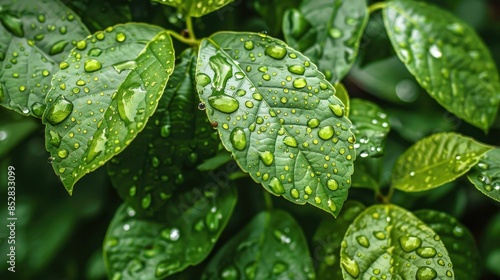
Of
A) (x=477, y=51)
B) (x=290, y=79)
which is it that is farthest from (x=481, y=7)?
(x=290, y=79)

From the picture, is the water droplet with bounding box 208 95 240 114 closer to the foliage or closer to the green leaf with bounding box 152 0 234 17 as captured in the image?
the foliage

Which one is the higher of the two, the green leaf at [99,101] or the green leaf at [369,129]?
the green leaf at [99,101]

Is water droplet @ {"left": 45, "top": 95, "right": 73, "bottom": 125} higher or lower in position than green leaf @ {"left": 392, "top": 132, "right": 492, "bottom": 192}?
higher

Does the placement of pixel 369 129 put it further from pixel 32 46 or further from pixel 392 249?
pixel 32 46

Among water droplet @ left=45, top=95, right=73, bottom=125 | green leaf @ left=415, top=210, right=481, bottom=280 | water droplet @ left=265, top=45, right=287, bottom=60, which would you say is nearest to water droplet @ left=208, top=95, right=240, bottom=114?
water droplet @ left=265, top=45, right=287, bottom=60

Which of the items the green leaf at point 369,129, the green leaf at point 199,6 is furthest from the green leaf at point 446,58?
the green leaf at point 199,6

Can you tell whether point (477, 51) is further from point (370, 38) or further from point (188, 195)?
point (188, 195)

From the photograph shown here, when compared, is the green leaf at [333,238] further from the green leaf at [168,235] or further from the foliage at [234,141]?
the green leaf at [168,235]
